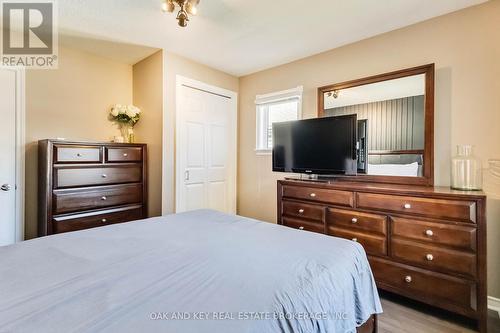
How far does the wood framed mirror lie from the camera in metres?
2.28

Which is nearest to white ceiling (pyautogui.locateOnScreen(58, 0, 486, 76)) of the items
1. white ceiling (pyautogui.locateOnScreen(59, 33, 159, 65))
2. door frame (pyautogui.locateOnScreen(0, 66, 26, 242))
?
white ceiling (pyautogui.locateOnScreen(59, 33, 159, 65))

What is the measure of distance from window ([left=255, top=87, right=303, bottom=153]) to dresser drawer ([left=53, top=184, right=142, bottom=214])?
73.3 inches

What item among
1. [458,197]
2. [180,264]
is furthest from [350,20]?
[180,264]

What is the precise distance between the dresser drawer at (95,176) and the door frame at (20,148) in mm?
629

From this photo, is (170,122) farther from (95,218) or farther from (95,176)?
(95,218)

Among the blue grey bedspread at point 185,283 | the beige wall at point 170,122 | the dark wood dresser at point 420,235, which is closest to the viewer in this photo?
the blue grey bedspread at point 185,283

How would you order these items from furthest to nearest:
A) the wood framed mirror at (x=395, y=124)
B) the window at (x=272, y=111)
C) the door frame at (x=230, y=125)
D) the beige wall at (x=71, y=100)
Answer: the window at (x=272, y=111)
the door frame at (x=230, y=125)
the beige wall at (x=71, y=100)
the wood framed mirror at (x=395, y=124)

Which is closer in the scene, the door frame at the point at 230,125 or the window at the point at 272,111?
the door frame at the point at 230,125

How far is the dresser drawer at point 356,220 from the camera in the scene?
210 centimetres

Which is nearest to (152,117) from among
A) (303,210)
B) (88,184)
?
(88,184)

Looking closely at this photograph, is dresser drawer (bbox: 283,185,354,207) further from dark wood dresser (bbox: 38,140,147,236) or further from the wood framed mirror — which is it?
dark wood dresser (bbox: 38,140,147,236)

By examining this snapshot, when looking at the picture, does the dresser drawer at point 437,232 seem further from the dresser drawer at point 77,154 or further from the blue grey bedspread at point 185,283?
the dresser drawer at point 77,154

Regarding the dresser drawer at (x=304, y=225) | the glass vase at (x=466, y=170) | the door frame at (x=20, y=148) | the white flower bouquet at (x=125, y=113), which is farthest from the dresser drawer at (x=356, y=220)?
the door frame at (x=20, y=148)

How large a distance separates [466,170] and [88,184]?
362 centimetres
